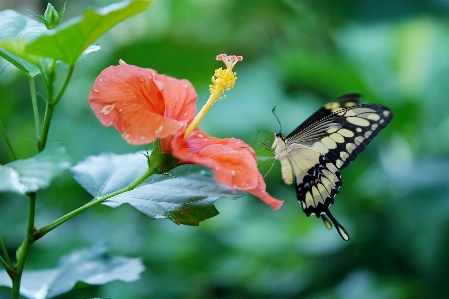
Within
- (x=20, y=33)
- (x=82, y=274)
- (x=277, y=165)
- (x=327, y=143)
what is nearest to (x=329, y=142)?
(x=327, y=143)

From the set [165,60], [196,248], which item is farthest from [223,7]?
[196,248]

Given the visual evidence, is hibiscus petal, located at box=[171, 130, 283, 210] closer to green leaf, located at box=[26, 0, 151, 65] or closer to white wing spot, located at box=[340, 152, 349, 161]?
green leaf, located at box=[26, 0, 151, 65]

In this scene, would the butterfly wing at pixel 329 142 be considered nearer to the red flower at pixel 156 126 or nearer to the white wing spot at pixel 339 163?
the white wing spot at pixel 339 163

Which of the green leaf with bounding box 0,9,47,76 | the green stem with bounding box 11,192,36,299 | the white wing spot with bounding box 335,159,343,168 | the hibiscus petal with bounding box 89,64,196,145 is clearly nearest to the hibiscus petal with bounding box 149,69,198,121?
the hibiscus petal with bounding box 89,64,196,145

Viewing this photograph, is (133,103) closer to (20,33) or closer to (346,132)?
(20,33)

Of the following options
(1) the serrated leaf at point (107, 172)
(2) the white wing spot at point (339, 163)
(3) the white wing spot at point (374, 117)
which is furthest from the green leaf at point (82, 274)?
(3) the white wing spot at point (374, 117)

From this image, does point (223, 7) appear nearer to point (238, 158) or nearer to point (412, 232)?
point (412, 232)
